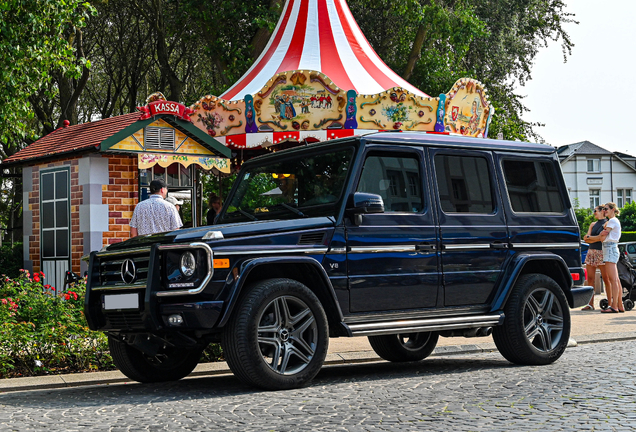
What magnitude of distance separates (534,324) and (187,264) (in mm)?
3814

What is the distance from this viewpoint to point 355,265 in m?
7.36

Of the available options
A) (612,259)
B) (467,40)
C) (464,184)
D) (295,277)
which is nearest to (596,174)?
(467,40)

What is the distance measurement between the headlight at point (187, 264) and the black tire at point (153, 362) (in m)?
1.34

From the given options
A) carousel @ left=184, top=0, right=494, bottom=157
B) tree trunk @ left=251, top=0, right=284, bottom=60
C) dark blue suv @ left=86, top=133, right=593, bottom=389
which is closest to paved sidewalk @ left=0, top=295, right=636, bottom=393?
dark blue suv @ left=86, top=133, right=593, bottom=389

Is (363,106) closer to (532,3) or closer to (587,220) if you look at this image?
(532,3)

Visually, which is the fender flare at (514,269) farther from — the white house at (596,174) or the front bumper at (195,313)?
the white house at (596,174)

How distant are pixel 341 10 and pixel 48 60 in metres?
6.84

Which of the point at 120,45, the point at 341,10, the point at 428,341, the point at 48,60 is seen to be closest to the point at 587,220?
the point at 120,45

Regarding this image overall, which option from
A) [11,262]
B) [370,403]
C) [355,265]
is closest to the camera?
[370,403]

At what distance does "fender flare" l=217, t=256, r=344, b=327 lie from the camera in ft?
21.8

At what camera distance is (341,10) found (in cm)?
2014

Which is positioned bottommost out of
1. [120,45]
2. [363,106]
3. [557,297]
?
[557,297]

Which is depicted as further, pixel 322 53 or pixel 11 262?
pixel 11 262

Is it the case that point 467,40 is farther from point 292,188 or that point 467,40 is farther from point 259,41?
point 292,188
